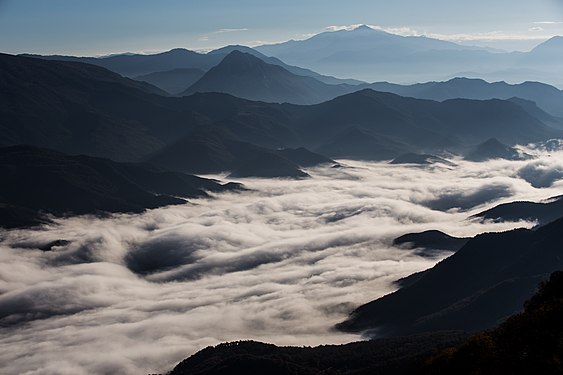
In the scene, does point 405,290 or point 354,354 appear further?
point 405,290

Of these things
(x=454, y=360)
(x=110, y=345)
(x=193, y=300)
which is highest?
(x=193, y=300)

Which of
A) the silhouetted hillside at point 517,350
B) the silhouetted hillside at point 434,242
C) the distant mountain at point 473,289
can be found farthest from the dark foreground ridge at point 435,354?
the silhouetted hillside at point 434,242

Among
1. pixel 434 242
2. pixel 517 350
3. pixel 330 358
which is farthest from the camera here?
pixel 434 242

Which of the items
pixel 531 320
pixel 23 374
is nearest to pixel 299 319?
pixel 23 374

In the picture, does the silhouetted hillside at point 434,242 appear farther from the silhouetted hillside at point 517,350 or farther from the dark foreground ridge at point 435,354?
the silhouetted hillside at point 517,350

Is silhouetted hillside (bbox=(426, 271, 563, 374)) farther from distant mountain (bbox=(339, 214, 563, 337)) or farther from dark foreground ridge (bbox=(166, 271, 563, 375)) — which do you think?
distant mountain (bbox=(339, 214, 563, 337))

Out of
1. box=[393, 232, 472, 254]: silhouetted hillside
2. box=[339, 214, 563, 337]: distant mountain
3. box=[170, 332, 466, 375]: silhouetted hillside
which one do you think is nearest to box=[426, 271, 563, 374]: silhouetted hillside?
box=[170, 332, 466, 375]: silhouetted hillside

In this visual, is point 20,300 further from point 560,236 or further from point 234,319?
point 560,236

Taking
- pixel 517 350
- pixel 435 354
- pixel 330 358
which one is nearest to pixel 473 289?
pixel 330 358

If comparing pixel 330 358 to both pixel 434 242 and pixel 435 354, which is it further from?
pixel 434 242
